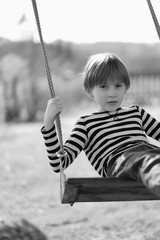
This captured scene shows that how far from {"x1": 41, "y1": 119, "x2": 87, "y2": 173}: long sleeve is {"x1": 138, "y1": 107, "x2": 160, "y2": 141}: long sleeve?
0.28 meters

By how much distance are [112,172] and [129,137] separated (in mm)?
208

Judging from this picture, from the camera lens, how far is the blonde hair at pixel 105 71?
240 centimetres

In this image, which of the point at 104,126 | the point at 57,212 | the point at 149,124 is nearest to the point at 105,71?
the point at 104,126

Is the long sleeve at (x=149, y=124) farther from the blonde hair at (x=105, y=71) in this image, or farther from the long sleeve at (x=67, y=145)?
the long sleeve at (x=67, y=145)

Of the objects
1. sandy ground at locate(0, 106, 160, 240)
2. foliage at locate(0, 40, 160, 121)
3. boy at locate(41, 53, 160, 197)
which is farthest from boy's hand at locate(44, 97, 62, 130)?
foliage at locate(0, 40, 160, 121)

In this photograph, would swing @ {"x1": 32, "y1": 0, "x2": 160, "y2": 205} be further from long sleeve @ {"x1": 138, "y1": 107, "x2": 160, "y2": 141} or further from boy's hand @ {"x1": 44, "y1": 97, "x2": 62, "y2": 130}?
long sleeve @ {"x1": 138, "y1": 107, "x2": 160, "y2": 141}

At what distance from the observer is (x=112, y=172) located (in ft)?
7.36

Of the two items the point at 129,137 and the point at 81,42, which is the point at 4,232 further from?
the point at 81,42

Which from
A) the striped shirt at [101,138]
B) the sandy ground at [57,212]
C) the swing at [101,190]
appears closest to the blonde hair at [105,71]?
the striped shirt at [101,138]

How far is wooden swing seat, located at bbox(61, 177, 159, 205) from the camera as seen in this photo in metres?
2.00

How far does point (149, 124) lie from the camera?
2559mm

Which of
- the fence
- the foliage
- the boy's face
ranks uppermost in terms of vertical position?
the boy's face

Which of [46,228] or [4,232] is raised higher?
[4,232]

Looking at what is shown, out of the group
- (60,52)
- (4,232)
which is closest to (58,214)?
(4,232)
